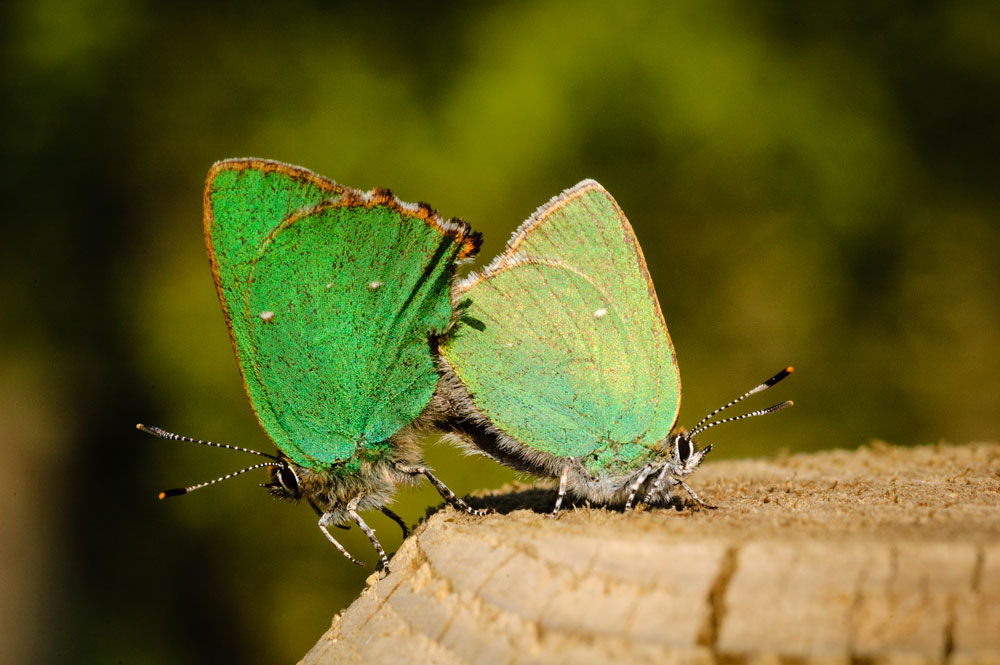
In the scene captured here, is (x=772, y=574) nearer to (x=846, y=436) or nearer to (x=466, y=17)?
(x=846, y=436)

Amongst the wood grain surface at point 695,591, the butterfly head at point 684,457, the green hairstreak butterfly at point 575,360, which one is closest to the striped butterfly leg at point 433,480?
the green hairstreak butterfly at point 575,360

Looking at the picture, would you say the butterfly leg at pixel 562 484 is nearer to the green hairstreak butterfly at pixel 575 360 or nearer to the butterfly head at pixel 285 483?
the green hairstreak butterfly at pixel 575 360

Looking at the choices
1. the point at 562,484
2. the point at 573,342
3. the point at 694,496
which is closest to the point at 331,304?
the point at 573,342

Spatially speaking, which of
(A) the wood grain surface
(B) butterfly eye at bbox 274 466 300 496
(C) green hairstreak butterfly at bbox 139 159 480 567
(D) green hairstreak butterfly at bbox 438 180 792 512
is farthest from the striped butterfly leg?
(A) the wood grain surface

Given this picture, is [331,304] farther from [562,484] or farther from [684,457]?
[684,457]

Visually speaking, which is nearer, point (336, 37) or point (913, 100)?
point (913, 100)

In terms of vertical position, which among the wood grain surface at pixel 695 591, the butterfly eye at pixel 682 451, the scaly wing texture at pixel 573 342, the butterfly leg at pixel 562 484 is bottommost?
the butterfly leg at pixel 562 484

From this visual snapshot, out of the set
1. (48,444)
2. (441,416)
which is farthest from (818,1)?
(48,444)

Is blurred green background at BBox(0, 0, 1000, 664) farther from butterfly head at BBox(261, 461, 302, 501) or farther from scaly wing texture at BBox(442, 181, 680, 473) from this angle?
scaly wing texture at BBox(442, 181, 680, 473)
